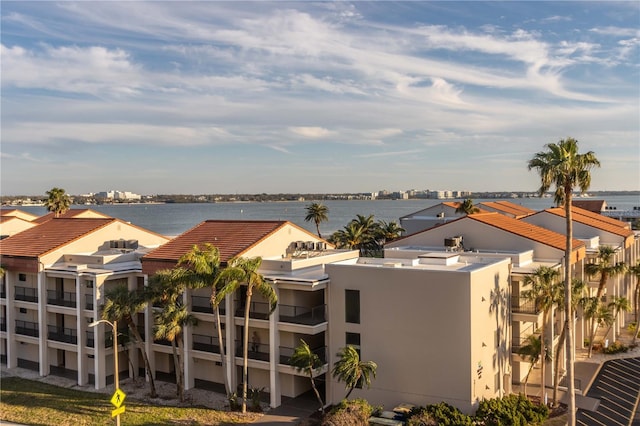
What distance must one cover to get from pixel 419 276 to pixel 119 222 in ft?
87.7

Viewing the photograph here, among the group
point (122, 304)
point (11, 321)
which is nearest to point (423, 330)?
Result: point (122, 304)

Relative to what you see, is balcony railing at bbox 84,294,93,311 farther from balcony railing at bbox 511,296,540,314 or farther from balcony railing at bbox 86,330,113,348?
balcony railing at bbox 511,296,540,314

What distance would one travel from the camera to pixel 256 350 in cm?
3434

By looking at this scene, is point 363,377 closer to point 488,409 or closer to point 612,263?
point 488,409

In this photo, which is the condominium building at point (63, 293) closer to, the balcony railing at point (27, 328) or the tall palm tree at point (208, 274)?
the balcony railing at point (27, 328)

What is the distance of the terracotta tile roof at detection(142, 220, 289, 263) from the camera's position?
116 feet

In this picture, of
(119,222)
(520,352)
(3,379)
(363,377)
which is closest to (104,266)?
(119,222)

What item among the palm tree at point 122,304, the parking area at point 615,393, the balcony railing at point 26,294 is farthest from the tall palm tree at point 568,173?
the balcony railing at point 26,294

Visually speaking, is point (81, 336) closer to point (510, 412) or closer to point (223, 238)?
point (223, 238)

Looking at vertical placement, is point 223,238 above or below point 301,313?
above

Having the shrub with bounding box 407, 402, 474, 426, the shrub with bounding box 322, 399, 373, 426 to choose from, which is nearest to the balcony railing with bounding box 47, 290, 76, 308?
the shrub with bounding box 322, 399, 373, 426

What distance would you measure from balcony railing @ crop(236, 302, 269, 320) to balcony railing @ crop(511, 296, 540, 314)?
15.2 meters

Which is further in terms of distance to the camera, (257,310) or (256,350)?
(257,310)

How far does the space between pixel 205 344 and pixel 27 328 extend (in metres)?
15.4
